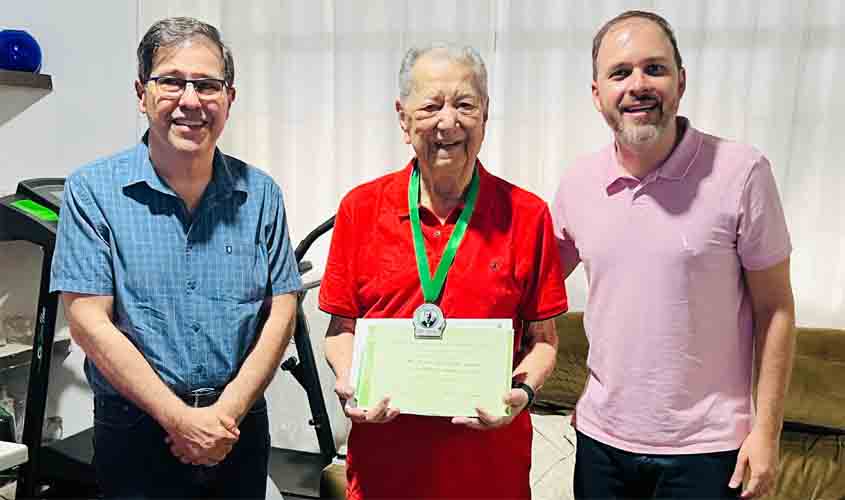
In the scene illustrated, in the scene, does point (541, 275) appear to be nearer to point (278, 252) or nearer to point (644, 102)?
point (644, 102)

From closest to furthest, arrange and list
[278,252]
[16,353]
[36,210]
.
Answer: [278,252] → [36,210] → [16,353]

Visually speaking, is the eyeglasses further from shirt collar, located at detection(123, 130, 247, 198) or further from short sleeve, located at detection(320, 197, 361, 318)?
short sleeve, located at detection(320, 197, 361, 318)

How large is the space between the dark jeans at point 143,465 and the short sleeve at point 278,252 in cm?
35

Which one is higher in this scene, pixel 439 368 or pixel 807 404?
pixel 439 368

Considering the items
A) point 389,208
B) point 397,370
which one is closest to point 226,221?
point 389,208

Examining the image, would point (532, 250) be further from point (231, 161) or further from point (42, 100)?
point (42, 100)

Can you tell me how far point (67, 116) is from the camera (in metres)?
3.46

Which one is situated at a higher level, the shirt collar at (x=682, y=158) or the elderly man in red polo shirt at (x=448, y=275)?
the shirt collar at (x=682, y=158)

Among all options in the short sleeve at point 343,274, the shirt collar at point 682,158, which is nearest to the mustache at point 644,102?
the shirt collar at point 682,158

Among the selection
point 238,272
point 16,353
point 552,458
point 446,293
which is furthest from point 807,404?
point 16,353

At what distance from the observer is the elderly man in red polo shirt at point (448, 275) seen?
59.3 inches

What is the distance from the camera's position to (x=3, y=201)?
9.16 ft

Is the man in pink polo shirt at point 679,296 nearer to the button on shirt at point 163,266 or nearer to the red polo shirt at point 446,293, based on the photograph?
the red polo shirt at point 446,293

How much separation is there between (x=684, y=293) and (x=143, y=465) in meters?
1.11
